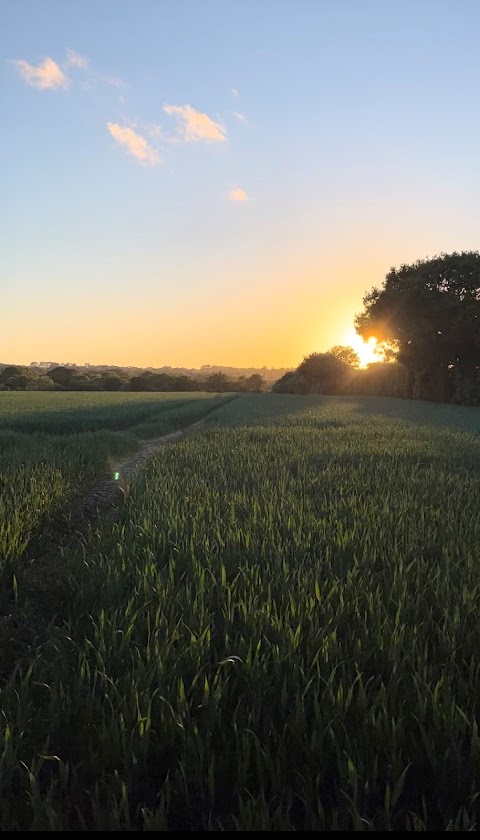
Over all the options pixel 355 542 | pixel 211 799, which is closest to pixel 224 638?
pixel 211 799

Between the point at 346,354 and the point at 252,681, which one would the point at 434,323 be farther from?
the point at 252,681

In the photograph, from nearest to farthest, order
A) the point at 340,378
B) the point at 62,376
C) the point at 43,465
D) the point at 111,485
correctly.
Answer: the point at 43,465
the point at 111,485
the point at 340,378
the point at 62,376

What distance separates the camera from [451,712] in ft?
6.28

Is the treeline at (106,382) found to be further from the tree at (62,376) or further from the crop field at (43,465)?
the crop field at (43,465)

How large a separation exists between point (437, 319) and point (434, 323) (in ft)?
1.05

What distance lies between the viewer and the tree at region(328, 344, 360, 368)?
213ft

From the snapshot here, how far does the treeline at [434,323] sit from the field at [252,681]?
31910 mm

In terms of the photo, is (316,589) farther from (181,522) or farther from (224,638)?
(181,522)

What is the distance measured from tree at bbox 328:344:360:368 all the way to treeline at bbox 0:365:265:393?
2421 centimetres

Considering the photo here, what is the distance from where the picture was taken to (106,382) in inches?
3191

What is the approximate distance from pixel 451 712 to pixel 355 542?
2.31 meters

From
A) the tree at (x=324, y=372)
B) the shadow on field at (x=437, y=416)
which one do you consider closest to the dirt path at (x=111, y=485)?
the shadow on field at (x=437, y=416)

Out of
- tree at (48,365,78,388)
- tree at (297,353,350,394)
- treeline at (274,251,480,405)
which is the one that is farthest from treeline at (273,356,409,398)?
tree at (48,365,78,388)

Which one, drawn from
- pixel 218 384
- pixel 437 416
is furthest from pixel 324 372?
pixel 437 416
